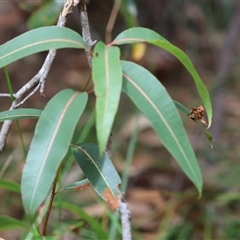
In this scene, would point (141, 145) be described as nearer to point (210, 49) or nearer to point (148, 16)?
point (148, 16)

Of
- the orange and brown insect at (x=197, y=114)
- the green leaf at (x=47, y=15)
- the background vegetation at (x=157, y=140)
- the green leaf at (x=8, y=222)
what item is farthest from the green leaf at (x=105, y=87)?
the green leaf at (x=47, y=15)

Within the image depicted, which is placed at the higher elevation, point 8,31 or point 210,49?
point 8,31

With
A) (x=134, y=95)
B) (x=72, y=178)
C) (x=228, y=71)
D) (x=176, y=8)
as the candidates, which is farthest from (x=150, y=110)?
(x=176, y=8)

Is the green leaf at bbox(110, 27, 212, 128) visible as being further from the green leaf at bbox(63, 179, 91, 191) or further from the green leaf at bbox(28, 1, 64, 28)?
the green leaf at bbox(28, 1, 64, 28)

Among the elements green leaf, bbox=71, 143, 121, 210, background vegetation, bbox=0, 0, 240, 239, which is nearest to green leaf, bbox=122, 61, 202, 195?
green leaf, bbox=71, 143, 121, 210

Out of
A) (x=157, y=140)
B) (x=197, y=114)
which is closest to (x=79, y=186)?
(x=197, y=114)

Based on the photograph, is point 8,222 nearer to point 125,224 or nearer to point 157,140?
point 125,224

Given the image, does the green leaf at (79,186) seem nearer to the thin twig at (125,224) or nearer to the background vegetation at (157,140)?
the thin twig at (125,224)
